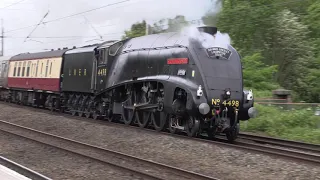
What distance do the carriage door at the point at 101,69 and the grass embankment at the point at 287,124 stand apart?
5538mm

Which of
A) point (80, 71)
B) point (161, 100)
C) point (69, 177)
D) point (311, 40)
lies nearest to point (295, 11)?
point (311, 40)

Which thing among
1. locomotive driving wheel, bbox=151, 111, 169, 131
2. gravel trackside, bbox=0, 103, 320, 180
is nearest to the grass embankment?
locomotive driving wheel, bbox=151, 111, 169, 131

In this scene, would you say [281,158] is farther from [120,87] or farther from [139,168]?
[120,87]

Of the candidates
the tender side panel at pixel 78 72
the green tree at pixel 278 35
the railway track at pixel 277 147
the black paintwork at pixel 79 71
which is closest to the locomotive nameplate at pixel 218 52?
the railway track at pixel 277 147

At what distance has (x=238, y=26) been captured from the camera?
28.1m

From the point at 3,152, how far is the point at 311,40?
78.2ft

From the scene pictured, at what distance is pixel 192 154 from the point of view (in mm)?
8711

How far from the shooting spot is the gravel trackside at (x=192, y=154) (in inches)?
281

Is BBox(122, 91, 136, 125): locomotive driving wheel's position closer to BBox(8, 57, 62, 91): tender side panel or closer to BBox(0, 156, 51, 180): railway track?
BBox(0, 156, 51, 180): railway track

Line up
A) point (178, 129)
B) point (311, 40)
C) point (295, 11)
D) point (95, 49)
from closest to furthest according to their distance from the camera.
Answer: point (178, 129) < point (95, 49) < point (311, 40) < point (295, 11)

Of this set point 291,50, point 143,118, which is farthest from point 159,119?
point 291,50

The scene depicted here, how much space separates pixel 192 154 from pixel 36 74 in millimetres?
15039

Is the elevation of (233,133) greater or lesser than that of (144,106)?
lesser

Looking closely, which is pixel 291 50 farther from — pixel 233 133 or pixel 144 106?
pixel 233 133
